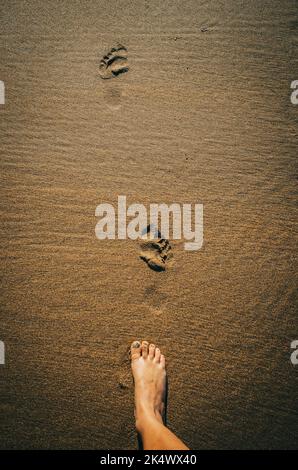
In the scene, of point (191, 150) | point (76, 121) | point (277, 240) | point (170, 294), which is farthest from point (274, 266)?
point (76, 121)

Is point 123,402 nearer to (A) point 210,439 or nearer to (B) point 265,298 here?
(A) point 210,439

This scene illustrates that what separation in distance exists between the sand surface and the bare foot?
0.05m

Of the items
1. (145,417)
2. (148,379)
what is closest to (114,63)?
(148,379)

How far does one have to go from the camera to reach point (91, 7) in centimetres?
164

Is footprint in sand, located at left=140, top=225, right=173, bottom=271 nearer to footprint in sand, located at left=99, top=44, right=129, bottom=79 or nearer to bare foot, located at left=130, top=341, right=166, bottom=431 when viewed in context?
bare foot, located at left=130, top=341, right=166, bottom=431

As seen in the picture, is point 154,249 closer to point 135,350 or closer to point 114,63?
point 135,350

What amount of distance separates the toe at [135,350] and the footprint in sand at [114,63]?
140cm

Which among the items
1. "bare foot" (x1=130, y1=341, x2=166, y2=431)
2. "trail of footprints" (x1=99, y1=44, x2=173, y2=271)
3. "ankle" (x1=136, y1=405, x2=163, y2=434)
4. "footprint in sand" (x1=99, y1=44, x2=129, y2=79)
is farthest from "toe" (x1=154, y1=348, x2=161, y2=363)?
"footprint in sand" (x1=99, y1=44, x2=129, y2=79)

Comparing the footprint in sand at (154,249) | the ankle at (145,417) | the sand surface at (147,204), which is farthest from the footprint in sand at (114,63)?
the ankle at (145,417)

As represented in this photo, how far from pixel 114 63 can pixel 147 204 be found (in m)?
0.79

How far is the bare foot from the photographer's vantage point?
1445mm

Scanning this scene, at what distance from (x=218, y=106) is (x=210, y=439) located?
1.67 meters

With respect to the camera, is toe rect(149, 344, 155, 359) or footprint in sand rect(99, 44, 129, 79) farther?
footprint in sand rect(99, 44, 129, 79)

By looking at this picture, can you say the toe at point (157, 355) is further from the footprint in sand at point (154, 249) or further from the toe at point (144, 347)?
the footprint in sand at point (154, 249)
